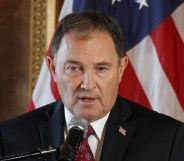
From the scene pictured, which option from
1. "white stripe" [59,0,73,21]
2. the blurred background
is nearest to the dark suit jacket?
"white stripe" [59,0,73,21]

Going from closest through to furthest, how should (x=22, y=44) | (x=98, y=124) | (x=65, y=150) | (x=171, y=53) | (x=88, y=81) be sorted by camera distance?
(x=65, y=150), (x=88, y=81), (x=98, y=124), (x=171, y=53), (x=22, y=44)

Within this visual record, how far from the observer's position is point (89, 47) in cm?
152

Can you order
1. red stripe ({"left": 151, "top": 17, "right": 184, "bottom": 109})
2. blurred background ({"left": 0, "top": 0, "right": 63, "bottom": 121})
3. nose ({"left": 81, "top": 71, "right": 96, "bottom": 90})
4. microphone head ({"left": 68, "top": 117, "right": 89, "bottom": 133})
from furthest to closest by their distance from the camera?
blurred background ({"left": 0, "top": 0, "right": 63, "bottom": 121}), red stripe ({"left": 151, "top": 17, "right": 184, "bottom": 109}), nose ({"left": 81, "top": 71, "right": 96, "bottom": 90}), microphone head ({"left": 68, "top": 117, "right": 89, "bottom": 133})

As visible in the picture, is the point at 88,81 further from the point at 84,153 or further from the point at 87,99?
the point at 84,153

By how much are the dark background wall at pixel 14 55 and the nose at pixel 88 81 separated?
1.29 m

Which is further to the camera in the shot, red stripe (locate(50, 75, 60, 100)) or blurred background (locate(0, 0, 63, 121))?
blurred background (locate(0, 0, 63, 121))

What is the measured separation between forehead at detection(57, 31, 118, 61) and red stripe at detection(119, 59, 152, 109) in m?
0.83

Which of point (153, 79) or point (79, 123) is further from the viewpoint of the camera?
point (153, 79)

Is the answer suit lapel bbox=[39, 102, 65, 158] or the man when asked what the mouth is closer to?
the man

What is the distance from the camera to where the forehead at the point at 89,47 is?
1.51 meters

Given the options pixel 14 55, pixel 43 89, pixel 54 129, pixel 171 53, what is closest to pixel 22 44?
pixel 14 55

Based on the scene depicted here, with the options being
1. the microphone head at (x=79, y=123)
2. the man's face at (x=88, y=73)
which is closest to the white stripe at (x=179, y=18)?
the man's face at (x=88, y=73)

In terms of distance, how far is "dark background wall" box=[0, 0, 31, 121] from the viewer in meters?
2.68

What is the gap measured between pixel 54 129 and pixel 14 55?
3.71 ft
